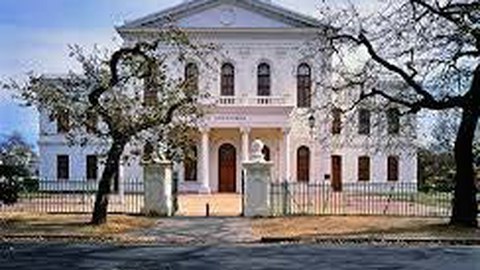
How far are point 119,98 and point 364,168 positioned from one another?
42.3 m

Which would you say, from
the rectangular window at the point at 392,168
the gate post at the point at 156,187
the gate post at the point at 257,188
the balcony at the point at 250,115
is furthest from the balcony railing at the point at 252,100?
the gate post at the point at 257,188

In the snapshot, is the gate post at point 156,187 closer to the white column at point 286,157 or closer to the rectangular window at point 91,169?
the white column at point 286,157

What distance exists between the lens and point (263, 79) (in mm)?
Result: 67562

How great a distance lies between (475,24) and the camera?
2494 centimetres

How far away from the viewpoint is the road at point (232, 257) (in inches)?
636

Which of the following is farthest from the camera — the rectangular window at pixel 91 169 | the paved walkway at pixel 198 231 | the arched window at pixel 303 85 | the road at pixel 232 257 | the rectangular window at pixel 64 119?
the arched window at pixel 303 85

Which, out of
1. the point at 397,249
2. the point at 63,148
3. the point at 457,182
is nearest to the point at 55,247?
the point at 397,249

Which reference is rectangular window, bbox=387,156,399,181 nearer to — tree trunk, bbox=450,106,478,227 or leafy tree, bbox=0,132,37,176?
leafy tree, bbox=0,132,37,176

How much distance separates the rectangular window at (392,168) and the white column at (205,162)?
13.9m

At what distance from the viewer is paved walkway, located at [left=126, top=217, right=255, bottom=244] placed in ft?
Result: 76.6

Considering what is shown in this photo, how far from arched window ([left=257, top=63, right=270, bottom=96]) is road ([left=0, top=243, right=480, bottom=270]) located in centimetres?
4649

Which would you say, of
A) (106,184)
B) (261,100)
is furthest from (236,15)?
(106,184)

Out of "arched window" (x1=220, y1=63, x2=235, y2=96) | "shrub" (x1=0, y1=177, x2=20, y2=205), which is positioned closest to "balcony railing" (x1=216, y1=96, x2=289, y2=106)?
"arched window" (x1=220, y1=63, x2=235, y2=96)

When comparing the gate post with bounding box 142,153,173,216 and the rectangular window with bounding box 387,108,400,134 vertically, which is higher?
the rectangular window with bounding box 387,108,400,134
